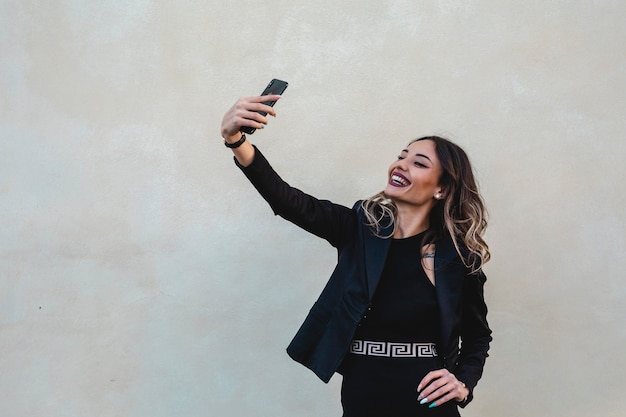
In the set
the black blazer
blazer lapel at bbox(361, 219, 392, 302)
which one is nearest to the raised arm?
the black blazer

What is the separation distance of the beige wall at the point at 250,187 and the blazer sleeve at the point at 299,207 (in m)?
0.78

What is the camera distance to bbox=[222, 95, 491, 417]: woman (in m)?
2.35

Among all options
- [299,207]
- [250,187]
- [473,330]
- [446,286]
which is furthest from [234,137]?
[250,187]

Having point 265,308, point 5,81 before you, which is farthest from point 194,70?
point 265,308

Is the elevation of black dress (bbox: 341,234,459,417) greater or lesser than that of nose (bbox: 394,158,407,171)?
lesser

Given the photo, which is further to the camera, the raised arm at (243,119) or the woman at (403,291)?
the woman at (403,291)

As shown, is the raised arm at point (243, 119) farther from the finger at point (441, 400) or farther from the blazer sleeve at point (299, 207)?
the finger at point (441, 400)

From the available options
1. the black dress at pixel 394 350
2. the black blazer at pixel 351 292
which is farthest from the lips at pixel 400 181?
the black dress at pixel 394 350

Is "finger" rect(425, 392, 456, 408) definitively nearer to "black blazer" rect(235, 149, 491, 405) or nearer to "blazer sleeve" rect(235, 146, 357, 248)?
"black blazer" rect(235, 149, 491, 405)

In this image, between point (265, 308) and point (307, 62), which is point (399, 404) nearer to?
point (265, 308)

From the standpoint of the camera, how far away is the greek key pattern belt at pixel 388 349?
2.37m

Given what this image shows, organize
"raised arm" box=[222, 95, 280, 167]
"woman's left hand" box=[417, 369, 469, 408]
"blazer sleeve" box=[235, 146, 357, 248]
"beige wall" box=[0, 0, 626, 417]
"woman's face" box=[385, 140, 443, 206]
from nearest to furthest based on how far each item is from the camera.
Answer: "raised arm" box=[222, 95, 280, 167] < "blazer sleeve" box=[235, 146, 357, 248] < "woman's left hand" box=[417, 369, 469, 408] < "woman's face" box=[385, 140, 443, 206] < "beige wall" box=[0, 0, 626, 417]

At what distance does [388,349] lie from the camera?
2.37m

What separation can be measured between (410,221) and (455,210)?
0.57 ft
